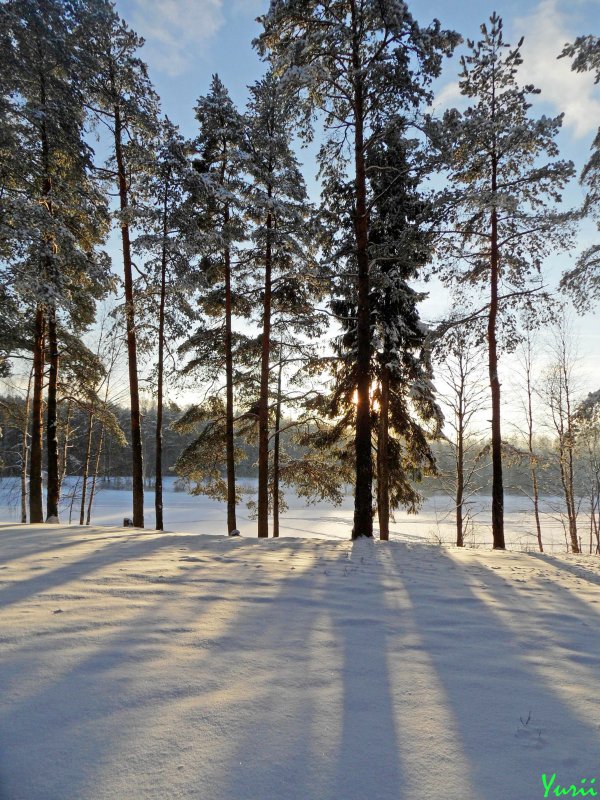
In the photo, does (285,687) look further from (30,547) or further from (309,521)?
(309,521)

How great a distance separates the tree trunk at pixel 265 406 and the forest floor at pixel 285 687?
7.16 m

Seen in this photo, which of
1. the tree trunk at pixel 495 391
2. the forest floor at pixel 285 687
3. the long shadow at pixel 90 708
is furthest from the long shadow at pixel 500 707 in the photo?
the tree trunk at pixel 495 391

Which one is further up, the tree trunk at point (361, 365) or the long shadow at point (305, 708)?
the tree trunk at point (361, 365)

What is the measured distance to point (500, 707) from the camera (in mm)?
2311

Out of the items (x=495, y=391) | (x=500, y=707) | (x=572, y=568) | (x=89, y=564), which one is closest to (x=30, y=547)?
(x=89, y=564)

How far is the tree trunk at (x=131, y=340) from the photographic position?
11.3 metres

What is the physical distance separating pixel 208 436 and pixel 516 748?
12065 mm

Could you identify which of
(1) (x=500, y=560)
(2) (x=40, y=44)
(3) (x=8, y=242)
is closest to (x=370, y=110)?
(2) (x=40, y=44)

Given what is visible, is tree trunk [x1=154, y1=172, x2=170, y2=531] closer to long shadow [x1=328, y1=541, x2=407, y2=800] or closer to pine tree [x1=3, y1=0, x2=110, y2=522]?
pine tree [x1=3, y1=0, x2=110, y2=522]

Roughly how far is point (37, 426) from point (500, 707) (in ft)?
43.5

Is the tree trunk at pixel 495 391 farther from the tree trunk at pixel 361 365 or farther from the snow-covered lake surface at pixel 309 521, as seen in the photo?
the snow-covered lake surface at pixel 309 521

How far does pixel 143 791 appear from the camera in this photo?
5.21 feet

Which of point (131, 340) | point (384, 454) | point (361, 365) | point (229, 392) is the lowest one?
point (384, 454)

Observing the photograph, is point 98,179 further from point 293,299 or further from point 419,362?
point 419,362
